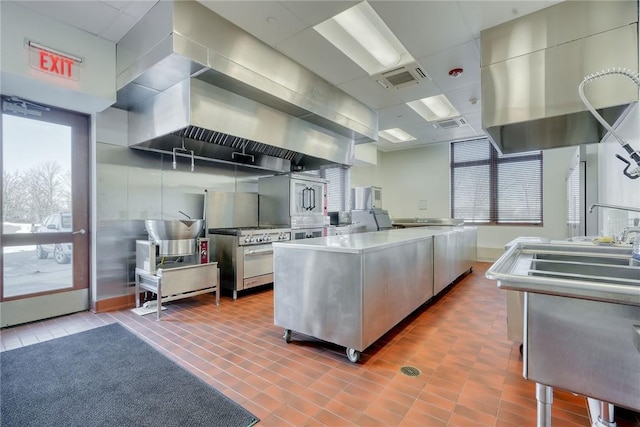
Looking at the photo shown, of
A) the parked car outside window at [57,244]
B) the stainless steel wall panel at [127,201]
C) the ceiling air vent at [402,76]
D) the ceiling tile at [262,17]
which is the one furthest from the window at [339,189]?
the parked car outside window at [57,244]

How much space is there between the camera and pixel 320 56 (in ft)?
11.1

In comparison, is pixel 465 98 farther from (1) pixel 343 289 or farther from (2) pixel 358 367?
(2) pixel 358 367

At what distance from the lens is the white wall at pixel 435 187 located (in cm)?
613

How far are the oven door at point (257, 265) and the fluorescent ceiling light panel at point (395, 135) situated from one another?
157 inches

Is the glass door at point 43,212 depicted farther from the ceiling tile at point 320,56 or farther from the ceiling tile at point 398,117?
the ceiling tile at point 398,117

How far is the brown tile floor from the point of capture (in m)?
1.64

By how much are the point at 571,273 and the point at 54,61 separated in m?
4.52

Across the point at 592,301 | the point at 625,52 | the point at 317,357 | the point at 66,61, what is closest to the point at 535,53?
the point at 625,52

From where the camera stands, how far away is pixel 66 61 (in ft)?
9.43

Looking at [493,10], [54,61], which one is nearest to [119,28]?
[54,61]

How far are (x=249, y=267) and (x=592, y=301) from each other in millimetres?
3696

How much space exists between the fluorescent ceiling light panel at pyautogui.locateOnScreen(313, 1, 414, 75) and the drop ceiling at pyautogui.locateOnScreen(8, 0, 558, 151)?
0.31 feet

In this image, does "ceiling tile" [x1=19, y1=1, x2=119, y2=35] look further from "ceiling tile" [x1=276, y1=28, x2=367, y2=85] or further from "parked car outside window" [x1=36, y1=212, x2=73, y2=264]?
"parked car outside window" [x1=36, y1=212, x2=73, y2=264]

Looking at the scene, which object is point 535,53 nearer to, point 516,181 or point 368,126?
point 368,126
